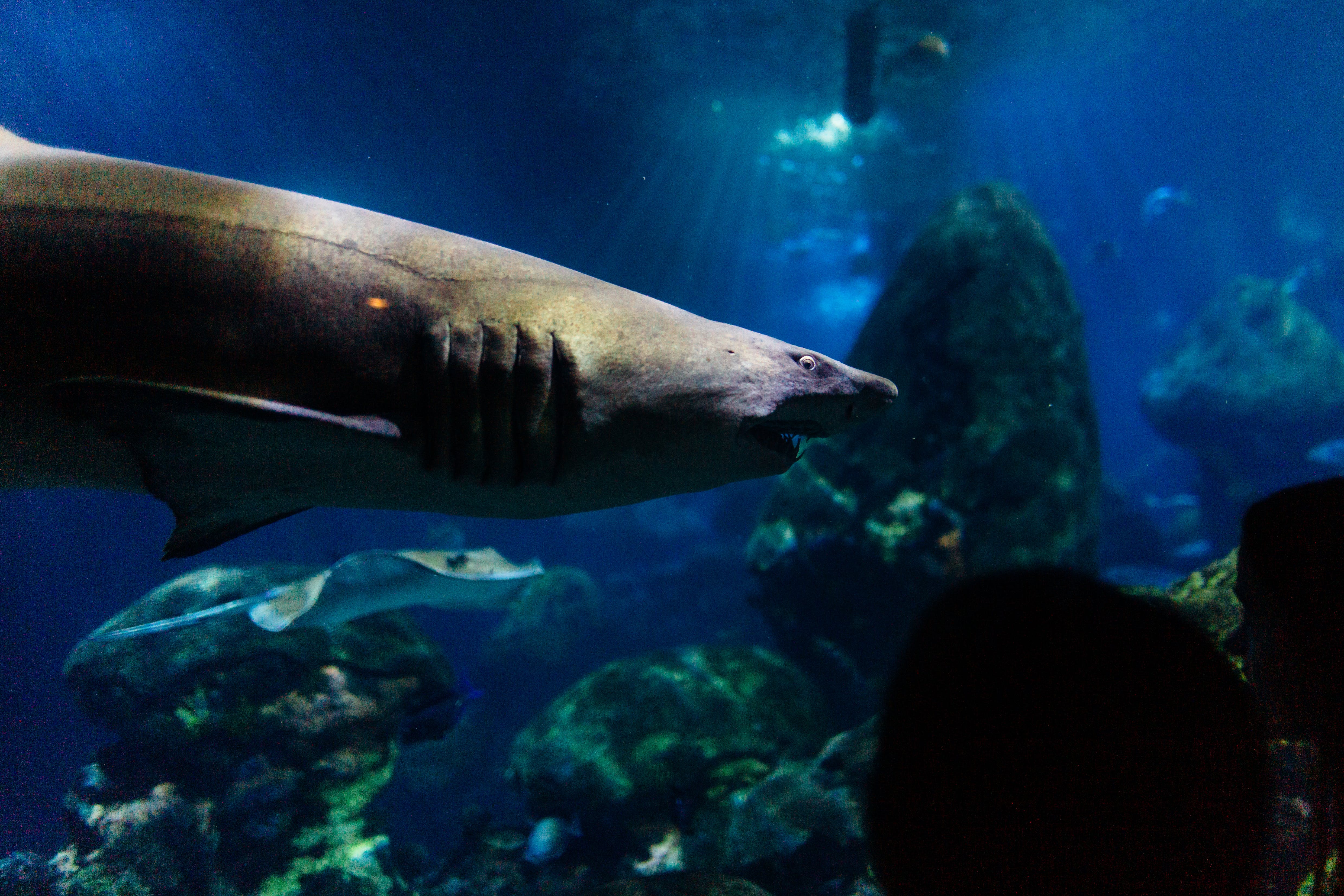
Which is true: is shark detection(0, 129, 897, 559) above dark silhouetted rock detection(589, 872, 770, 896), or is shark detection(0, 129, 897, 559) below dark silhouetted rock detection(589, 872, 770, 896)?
above

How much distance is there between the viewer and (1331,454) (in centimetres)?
1249

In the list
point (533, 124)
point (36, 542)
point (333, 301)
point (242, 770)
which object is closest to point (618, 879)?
point (242, 770)

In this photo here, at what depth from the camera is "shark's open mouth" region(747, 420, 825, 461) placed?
63.6 inches

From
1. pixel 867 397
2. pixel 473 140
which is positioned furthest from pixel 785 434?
pixel 473 140

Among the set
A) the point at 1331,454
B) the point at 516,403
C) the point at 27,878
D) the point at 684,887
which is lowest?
the point at 27,878

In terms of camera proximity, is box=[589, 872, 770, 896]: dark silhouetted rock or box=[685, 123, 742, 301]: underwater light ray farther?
box=[685, 123, 742, 301]: underwater light ray

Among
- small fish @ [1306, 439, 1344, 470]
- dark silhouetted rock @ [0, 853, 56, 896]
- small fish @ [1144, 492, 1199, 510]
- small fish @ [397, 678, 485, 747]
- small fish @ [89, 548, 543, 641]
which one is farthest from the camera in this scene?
small fish @ [1144, 492, 1199, 510]

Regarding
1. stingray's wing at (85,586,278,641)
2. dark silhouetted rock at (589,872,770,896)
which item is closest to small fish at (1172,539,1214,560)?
dark silhouetted rock at (589,872,770,896)

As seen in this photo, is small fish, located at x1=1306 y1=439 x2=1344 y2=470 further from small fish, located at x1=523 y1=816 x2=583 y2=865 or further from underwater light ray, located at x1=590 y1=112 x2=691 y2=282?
underwater light ray, located at x1=590 y1=112 x2=691 y2=282

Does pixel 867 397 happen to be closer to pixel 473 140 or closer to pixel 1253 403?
pixel 473 140

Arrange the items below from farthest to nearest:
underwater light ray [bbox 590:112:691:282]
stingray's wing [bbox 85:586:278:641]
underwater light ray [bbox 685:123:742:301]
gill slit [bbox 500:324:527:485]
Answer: underwater light ray [bbox 685:123:742:301]
underwater light ray [bbox 590:112:691:282]
stingray's wing [bbox 85:586:278:641]
gill slit [bbox 500:324:527:485]

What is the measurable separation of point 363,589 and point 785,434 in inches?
149

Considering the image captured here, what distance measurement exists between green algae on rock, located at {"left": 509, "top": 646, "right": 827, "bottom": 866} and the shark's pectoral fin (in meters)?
3.64

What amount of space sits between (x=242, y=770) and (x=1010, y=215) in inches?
352
